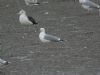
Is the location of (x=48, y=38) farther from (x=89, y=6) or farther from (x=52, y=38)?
(x=89, y=6)

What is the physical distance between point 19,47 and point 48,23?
14.3 ft

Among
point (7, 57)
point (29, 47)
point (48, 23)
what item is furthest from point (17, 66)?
point (48, 23)

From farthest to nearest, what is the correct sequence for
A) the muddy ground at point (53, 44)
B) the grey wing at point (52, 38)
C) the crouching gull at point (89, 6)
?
1. the crouching gull at point (89, 6)
2. the grey wing at point (52, 38)
3. the muddy ground at point (53, 44)

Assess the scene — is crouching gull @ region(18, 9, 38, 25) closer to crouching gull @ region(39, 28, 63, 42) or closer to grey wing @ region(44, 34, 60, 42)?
crouching gull @ region(39, 28, 63, 42)

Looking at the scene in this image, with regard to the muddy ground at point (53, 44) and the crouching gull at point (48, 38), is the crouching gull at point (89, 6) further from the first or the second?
the crouching gull at point (48, 38)

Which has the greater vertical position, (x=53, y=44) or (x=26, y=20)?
(x=53, y=44)

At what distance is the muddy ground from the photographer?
11.5 m

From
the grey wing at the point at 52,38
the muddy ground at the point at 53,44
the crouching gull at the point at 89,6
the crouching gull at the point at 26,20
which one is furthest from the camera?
the crouching gull at the point at 89,6

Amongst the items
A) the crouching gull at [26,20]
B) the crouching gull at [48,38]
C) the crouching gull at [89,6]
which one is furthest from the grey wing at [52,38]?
the crouching gull at [89,6]

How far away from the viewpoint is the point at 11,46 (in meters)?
14.5

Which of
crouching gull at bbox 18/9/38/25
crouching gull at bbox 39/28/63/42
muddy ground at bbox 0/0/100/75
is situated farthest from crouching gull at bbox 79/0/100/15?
crouching gull at bbox 39/28/63/42

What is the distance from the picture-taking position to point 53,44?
14.6m

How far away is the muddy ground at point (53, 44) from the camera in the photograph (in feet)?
37.8

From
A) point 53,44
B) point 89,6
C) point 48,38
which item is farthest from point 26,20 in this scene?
point 53,44
